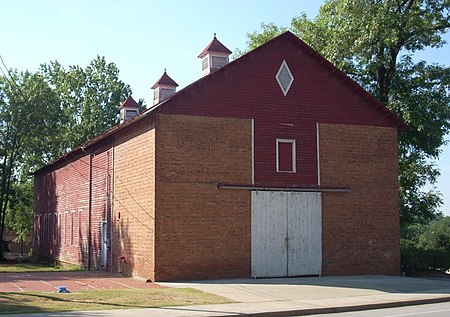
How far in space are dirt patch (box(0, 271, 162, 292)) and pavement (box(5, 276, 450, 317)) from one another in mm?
1617

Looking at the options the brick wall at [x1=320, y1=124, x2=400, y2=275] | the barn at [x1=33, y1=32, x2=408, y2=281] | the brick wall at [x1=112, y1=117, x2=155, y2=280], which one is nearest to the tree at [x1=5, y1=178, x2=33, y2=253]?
the barn at [x1=33, y1=32, x2=408, y2=281]

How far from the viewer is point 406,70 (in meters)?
34.6

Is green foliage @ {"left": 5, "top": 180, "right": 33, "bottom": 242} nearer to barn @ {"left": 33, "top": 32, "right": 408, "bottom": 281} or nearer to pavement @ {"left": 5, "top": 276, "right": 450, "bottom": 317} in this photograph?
barn @ {"left": 33, "top": 32, "right": 408, "bottom": 281}

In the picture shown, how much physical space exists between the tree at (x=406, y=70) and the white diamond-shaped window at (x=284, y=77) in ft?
28.8

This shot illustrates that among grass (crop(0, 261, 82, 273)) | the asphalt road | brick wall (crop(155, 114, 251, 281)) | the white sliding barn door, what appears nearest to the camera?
the asphalt road

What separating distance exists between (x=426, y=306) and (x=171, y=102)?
1130cm

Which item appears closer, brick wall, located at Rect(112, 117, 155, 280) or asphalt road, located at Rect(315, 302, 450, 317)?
asphalt road, located at Rect(315, 302, 450, 317)

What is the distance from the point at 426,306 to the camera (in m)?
18.1

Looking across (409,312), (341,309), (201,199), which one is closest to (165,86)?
(201,199)

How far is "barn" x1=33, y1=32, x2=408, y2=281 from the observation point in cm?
2358

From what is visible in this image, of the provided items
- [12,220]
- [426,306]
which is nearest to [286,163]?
[426,306]

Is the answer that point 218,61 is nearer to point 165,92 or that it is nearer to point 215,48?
point 215,48

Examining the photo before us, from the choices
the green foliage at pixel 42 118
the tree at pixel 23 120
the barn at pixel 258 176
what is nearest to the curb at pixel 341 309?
the barn at pixel 258 176

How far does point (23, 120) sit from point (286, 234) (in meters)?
33.8
